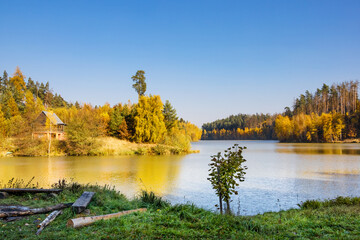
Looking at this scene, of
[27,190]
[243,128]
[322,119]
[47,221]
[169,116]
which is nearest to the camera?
[47,221]

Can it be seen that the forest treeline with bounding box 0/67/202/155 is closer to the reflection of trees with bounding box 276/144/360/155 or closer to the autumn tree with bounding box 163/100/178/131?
the autumn tree with bounding box 163/100/178/131

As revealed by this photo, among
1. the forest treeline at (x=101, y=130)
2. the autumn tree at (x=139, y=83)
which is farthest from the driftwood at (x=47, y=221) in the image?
the autumn tree at (x=139, y=83)

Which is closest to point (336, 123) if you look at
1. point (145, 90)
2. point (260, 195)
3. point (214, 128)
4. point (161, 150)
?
point (145, 90)

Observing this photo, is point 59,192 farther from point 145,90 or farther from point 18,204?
point 145,90

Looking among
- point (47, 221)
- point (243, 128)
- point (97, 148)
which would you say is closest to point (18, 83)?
point (97, 148)

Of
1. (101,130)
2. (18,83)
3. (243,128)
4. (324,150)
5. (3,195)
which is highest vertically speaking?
(18,83)

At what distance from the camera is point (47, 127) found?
33156 mm

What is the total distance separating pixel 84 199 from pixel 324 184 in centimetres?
1075

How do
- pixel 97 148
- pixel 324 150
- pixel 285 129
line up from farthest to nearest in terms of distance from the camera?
1. pixel 285 129
2. pixel 324 150
3. pixel 97 148

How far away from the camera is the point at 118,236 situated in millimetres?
3607

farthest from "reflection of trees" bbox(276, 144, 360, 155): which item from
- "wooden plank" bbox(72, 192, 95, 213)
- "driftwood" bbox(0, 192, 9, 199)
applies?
"driftwood" bbox(0, 192, 9, 199)

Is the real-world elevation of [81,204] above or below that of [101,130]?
below

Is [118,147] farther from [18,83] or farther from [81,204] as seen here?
[18,83]

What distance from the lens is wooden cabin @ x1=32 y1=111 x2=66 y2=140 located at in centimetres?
3294
